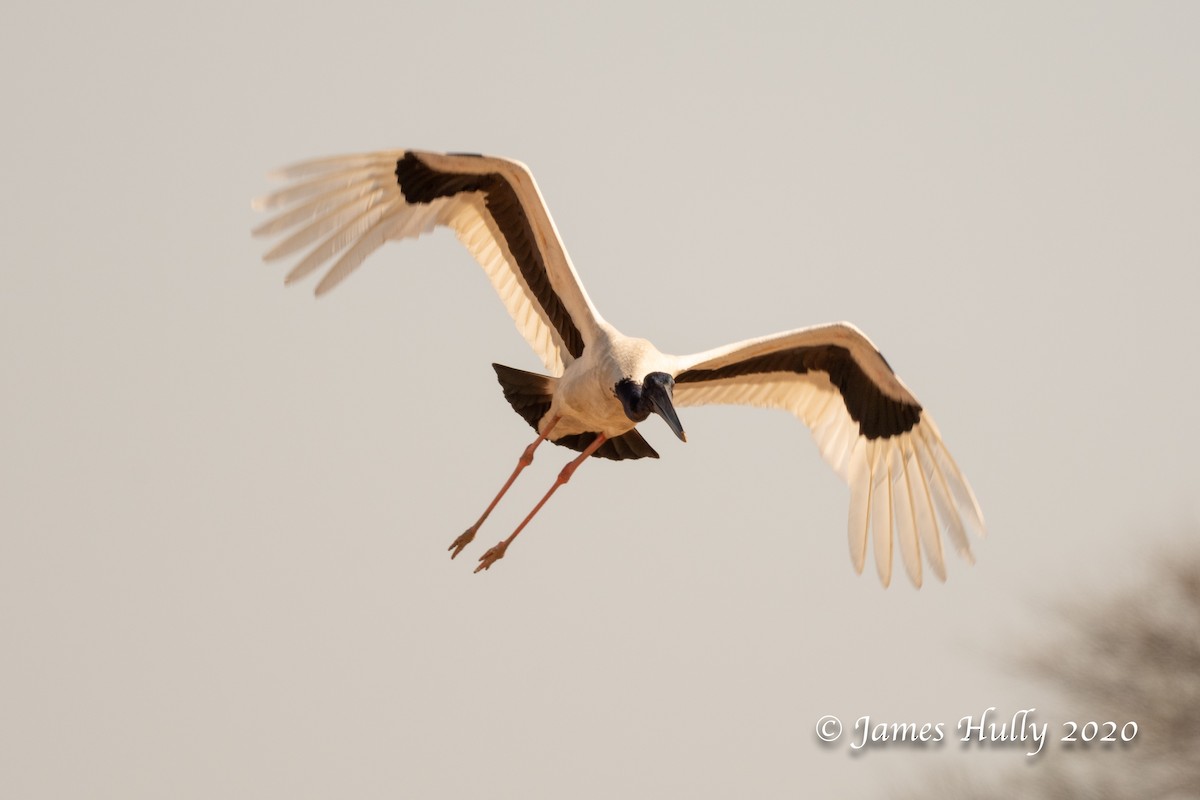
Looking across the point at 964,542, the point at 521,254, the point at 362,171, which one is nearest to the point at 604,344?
the point at 521,254

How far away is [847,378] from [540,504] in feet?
A: 8.27

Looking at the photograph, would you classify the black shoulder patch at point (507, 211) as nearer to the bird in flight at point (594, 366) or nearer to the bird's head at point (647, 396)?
the bird in flight at point (594, 366)

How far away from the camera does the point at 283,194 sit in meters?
14.1

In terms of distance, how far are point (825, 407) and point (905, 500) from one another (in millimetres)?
1012

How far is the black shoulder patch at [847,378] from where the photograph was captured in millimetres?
15672

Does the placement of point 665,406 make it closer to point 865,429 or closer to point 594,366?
point 594,366

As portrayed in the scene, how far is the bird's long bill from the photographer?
45.5 feet

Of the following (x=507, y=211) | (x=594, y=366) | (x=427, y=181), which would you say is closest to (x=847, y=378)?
(x=594, y=366)

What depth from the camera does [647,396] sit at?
14086 mm

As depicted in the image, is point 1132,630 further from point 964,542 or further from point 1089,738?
point 964,542

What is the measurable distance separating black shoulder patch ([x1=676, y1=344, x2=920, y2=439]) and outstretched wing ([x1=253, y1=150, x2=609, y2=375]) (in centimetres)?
119

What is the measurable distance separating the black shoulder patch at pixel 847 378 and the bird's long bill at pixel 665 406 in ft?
5.00

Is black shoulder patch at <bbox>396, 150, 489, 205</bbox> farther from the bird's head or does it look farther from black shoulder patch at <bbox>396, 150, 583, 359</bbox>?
the bird's head

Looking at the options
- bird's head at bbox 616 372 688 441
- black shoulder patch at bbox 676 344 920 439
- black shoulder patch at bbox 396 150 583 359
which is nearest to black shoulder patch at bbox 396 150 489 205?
black shoulder patch at bbox 396 150 583 359
